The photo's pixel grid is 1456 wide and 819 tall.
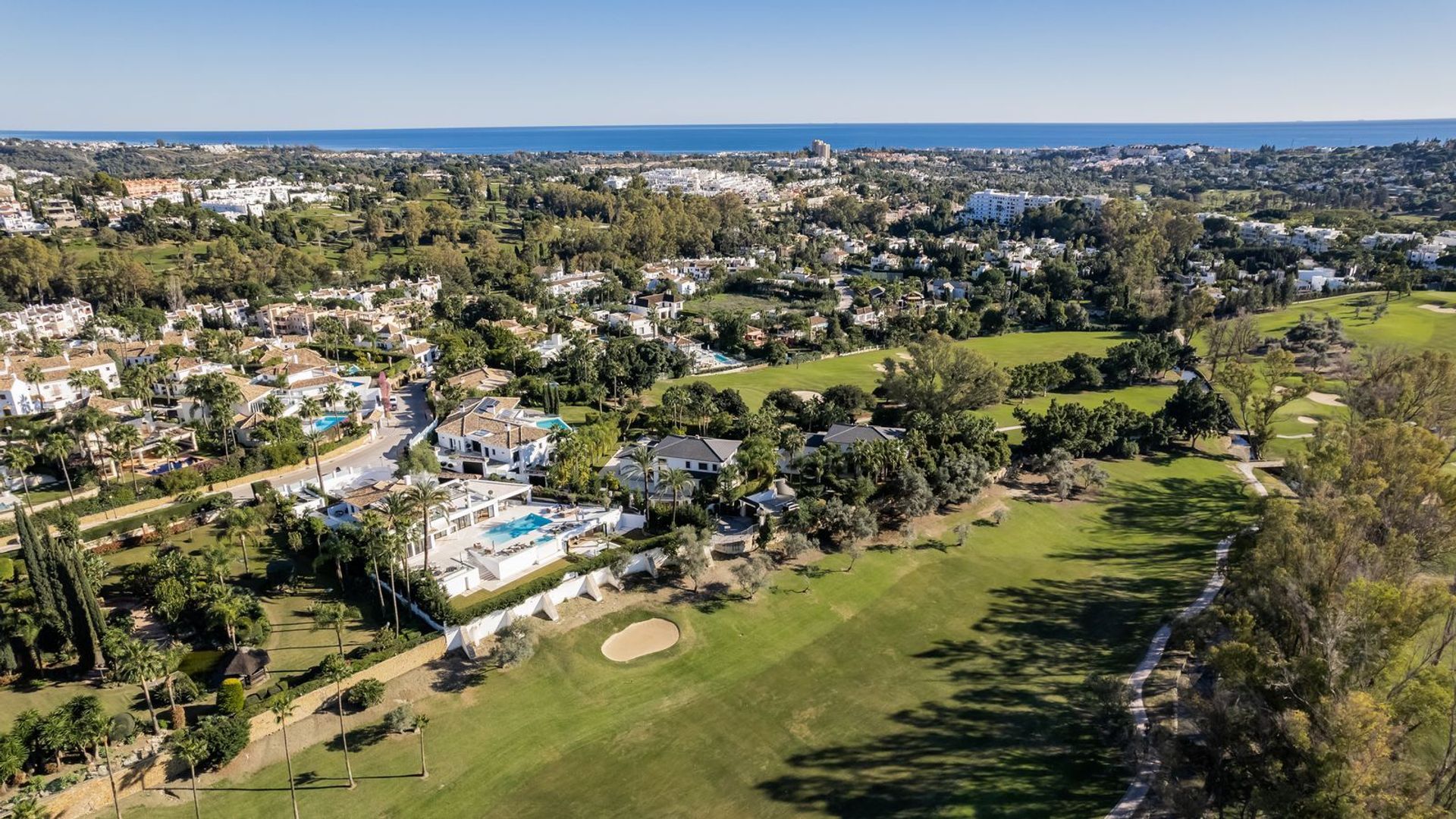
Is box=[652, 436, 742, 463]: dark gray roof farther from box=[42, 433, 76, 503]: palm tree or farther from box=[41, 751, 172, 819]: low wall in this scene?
box=[42, 433, 76, 503]: palm tree

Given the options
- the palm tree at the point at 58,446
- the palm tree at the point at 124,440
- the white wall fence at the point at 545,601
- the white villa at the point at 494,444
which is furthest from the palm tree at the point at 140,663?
the white villa at the point at 494,444

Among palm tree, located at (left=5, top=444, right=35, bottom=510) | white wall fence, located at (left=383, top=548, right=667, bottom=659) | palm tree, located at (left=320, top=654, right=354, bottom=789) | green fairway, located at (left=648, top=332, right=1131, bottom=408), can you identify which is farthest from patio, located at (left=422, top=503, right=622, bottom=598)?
green fairway, located at (left=648, top=332, right=1131, bottom=408)

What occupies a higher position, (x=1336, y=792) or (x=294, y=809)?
(x=1336, y=792)

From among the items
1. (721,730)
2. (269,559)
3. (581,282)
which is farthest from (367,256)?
(721,730)

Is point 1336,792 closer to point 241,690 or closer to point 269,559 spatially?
point 241,690

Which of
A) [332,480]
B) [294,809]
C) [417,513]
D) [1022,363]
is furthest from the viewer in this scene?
[1022,363]

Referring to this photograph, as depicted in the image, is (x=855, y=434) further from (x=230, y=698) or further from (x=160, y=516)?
(x=160, y=516)

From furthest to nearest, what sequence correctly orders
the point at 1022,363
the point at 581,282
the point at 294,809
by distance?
the point at 581,282 < the point at 1022,363 < the point at 294,809
